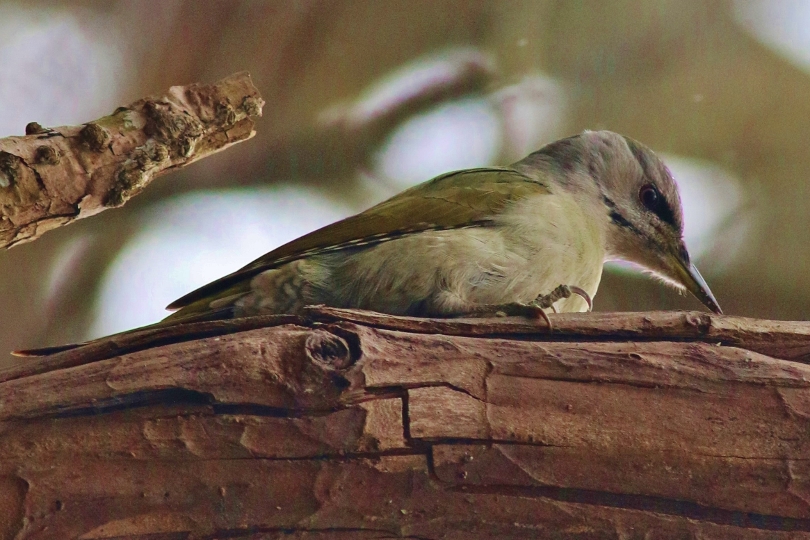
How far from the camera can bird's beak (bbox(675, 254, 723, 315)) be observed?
325cm

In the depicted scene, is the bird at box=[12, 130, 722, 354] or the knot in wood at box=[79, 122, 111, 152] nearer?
the bird at box=[12, 130, 722, 354]

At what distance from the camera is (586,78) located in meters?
4.21

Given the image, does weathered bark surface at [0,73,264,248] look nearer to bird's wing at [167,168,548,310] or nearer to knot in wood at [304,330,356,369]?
bird's wing at [167,168,548,310]

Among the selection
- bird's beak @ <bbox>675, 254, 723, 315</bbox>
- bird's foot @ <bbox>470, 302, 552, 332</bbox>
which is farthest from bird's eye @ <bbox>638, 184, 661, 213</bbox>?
bird's foot @ <bbox>470, 302, 552, 332</bbox>

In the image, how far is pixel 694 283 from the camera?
3268mm

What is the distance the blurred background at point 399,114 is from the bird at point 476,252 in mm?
918

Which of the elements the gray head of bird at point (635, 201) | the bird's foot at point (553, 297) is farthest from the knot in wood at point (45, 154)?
the gray head of bird at point (635, 201)

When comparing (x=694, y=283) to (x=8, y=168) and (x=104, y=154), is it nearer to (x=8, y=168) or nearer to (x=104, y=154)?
(x=104, y=154)

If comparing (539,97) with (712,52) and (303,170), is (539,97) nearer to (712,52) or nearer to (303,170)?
(712,52)

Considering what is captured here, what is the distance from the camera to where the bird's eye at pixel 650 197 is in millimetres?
3420

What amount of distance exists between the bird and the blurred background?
92 cm

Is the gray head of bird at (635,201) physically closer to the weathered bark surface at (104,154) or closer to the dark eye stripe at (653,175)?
the dark eye stripe at (653,175)

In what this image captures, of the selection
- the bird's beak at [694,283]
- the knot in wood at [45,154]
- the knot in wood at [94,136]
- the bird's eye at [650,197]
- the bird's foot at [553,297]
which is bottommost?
the bird's foot at [553,297]

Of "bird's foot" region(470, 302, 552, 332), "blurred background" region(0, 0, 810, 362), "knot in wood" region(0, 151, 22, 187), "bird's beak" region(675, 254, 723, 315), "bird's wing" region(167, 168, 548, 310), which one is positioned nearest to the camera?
"bird's foot" region(470, 302, 552, 332)
